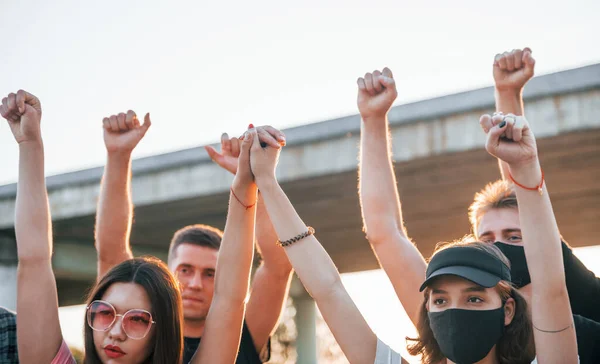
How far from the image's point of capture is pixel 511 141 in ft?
9.45

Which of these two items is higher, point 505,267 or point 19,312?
point 505,267

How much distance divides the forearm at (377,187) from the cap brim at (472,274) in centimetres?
71

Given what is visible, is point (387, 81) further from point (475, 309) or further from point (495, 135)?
point (475, 309)

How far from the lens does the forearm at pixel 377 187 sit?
12.5ft

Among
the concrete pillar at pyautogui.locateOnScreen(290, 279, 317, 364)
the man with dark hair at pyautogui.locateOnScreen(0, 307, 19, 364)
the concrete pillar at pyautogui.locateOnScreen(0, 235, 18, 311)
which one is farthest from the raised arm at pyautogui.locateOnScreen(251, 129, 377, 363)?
the concrete pillar at pyautogui.locateOnScreen(290, 279, 317, 364)

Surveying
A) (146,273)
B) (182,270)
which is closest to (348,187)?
(182,270)

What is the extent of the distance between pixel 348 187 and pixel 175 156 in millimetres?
3310

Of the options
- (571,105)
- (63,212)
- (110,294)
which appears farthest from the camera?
(63,212)

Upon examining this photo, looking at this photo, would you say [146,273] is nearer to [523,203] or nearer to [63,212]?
[523,203]

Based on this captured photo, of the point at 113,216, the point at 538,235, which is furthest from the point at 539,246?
the point at 113,216

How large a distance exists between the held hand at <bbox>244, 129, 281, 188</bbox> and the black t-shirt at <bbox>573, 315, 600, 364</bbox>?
4.67ft

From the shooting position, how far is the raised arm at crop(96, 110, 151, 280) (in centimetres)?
422

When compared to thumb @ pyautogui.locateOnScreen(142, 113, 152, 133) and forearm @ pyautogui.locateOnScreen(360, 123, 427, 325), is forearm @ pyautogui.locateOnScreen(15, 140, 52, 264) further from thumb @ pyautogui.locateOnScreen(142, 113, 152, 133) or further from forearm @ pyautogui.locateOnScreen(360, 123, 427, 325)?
forearm @ pyautogui.locateOnScreen(360, 123, 427, 325)

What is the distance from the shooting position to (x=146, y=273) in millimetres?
3465
